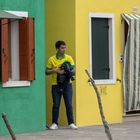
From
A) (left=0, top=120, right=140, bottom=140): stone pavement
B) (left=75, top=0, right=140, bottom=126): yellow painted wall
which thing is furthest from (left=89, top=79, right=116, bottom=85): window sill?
(left=0, top=120, right=140, bottom=140): stone pavement

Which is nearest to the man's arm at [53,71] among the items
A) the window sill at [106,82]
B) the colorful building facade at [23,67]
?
the colorful building facade at [23,67]

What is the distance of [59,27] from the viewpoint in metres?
12.2

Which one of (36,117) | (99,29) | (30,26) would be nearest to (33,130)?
(36,117)

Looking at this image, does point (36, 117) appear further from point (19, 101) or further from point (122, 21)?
point (122, 21)

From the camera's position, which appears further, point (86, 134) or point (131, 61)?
point (131, 61)

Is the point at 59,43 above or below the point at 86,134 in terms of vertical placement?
above

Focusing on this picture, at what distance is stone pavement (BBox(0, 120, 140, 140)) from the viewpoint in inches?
404

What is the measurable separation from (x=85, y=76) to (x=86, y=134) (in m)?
1.68

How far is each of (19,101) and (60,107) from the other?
1.54 metres

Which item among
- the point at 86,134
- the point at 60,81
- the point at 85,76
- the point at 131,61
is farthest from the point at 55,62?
the point at 131,61

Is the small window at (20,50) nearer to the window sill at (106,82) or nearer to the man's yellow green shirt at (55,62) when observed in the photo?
the man's yellow green shirt at (55,62)

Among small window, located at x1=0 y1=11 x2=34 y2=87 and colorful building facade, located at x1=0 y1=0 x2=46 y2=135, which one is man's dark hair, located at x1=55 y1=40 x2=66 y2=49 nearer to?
colorful building facade, located at x1=0 y1=0 x2=46 y2=135

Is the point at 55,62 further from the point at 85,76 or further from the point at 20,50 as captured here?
the point at 85,76

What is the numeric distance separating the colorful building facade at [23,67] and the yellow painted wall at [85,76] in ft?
3.43
